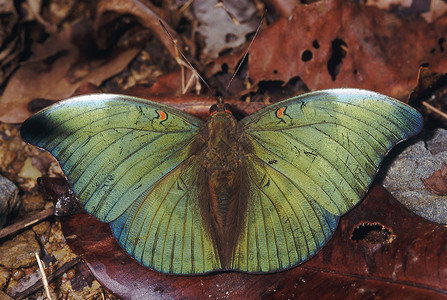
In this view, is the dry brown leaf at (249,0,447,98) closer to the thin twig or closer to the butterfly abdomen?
the butterfly abdomen

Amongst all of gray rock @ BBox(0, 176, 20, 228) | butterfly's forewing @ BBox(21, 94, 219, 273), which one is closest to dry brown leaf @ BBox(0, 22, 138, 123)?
gray rock @ BBox(0, 176, 20, 228)

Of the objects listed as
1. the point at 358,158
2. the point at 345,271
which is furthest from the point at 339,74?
the point at 345,271

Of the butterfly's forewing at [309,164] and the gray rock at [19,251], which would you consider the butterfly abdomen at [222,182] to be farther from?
the gray rock at [19,251]

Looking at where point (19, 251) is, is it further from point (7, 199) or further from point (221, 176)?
point (221, 176)

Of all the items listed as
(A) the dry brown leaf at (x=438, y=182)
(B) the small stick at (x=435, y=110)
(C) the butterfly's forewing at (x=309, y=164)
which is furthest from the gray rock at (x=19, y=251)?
(B) the small stick at (x=435, y=110)

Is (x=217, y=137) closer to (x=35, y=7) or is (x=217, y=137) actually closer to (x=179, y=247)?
(x=179, y=247)
